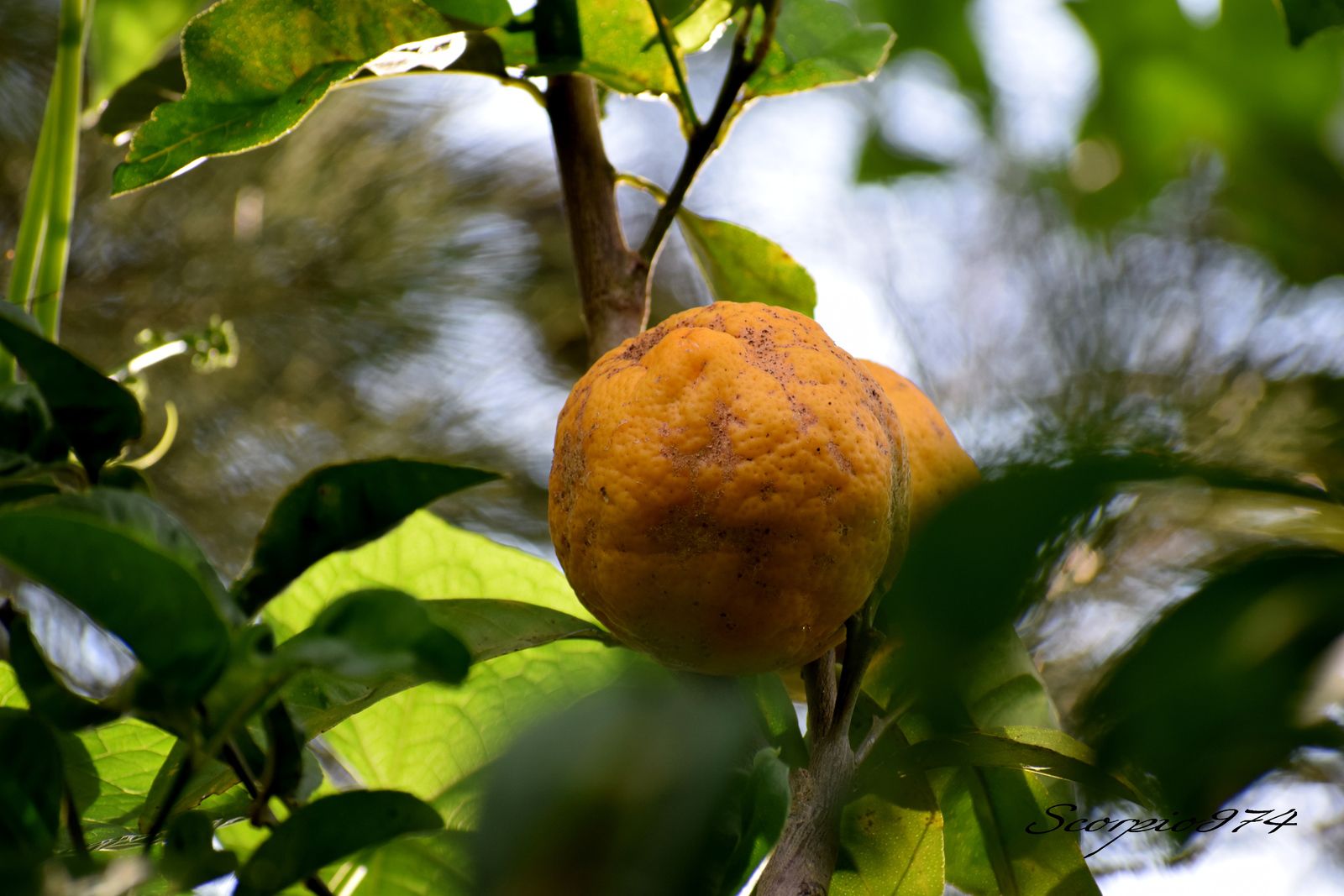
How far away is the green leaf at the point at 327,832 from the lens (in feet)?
1.04

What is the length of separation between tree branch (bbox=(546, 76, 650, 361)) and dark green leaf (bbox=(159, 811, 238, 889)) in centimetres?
29

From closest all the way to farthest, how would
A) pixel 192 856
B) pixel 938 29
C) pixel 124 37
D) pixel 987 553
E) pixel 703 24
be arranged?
→ 1. pixel 987 553
2. pixel 192 856
3. pixel 703 24
4. pixel 124 37
5. pixel 938 29

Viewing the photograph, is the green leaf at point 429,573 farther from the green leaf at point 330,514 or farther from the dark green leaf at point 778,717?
the green leaf at point 330,514

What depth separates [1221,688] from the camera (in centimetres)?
21

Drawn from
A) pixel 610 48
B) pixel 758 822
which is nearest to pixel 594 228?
pixel 610 48

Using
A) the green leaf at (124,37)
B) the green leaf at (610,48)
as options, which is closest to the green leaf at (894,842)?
the green leaf at (610,48)

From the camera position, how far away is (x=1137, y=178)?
75cm

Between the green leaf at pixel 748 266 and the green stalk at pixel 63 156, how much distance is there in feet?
1.09

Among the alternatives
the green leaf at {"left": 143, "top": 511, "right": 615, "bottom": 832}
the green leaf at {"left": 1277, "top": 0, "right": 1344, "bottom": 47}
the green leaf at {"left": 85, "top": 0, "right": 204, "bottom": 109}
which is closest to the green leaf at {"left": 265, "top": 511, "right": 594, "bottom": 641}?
the green leaf at {"left": 143, "top": 511, "right": 615, "bottom": 832}

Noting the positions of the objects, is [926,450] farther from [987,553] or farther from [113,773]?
[113,773]

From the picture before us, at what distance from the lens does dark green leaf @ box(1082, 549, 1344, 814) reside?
8.1 inches

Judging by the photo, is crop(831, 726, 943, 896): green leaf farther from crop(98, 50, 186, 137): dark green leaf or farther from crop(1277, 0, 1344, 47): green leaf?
crop(98, 50, 186, 137): dark green leaf

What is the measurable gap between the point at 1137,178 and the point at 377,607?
64 centimetres

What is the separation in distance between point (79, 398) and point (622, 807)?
0.21 m
